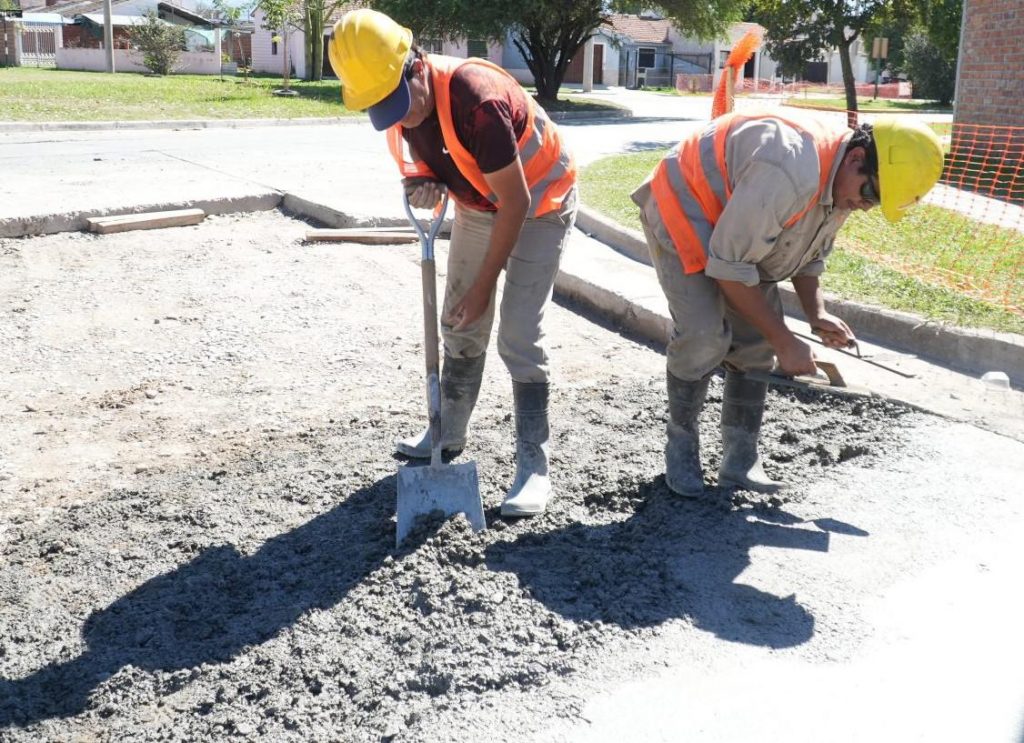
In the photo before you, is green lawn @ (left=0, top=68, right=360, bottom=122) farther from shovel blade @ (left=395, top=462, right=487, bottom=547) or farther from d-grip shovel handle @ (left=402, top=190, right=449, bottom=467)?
shovel blade @ (left=395, top=462, right=487, bottom=547)

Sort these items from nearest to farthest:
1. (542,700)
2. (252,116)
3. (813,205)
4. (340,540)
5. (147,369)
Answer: (542,700)
(813,205)
(340,540)
(147,369)
(252,116)

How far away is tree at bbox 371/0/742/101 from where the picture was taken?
2442 centimetres

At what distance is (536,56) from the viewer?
27.2 meters

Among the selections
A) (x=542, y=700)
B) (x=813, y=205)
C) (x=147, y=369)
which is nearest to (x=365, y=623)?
(x=542, y=700)

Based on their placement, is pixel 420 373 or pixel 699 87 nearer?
pixel 420 373

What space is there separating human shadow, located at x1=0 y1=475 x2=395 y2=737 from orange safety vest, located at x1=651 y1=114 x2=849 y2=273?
4.63 feet

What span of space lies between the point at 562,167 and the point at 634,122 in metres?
19.5

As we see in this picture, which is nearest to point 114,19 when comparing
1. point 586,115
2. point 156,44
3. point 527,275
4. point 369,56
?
point 156,44

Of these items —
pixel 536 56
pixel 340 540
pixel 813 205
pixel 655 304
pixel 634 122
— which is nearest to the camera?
pixel 813 205

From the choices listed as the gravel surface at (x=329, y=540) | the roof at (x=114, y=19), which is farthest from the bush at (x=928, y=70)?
the gravel surface at (x=329, y=540)

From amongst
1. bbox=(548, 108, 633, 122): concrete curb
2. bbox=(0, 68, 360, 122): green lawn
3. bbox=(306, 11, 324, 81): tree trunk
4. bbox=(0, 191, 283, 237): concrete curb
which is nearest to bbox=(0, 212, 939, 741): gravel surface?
bbox=(0, 191, 283, 237): concrete curb

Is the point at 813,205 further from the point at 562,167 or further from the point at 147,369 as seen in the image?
the point at 147,369

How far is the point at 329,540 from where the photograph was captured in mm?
3469

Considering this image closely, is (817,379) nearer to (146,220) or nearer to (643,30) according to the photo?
(146,220)
